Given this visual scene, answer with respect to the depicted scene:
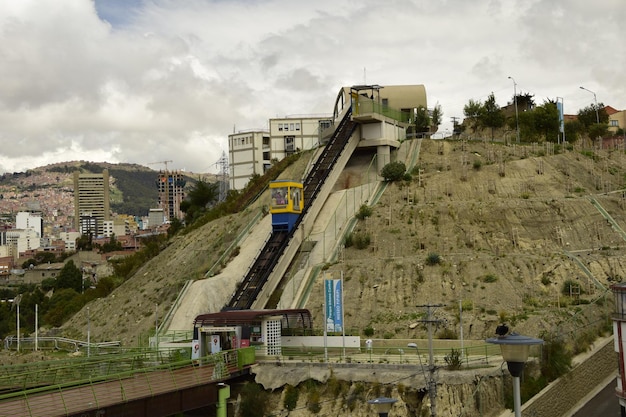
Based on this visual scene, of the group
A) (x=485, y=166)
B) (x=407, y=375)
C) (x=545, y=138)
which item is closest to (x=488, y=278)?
(x=407, y=375)

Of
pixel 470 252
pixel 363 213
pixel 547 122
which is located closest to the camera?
pixel 470 252

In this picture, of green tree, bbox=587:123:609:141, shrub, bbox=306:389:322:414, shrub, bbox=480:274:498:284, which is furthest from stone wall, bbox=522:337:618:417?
green tree, bbox=587:123:609:141

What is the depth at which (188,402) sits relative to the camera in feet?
116

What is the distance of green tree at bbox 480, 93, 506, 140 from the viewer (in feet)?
278

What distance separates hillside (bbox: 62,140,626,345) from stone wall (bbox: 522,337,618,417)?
5.43 ft

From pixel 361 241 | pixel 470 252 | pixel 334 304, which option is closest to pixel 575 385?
pixel 334 304

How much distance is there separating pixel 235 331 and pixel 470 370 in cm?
1356

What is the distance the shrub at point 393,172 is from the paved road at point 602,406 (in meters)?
30.3

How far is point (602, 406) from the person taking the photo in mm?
36812

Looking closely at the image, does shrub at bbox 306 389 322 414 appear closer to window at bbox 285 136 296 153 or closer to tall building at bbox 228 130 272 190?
window at bbox 285 136 296 153

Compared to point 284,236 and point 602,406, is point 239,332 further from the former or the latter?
point 602,406

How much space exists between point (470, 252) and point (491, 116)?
34.8 m

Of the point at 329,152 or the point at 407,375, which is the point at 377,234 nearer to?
the point at 329,152

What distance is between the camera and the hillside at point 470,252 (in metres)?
46.2
